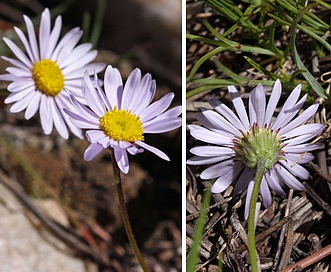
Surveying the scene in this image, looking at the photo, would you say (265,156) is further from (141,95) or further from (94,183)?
(94,183)

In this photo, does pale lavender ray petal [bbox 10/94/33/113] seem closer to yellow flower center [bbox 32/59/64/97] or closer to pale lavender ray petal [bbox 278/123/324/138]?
yellow flower center [bbox 32/59/64/97]

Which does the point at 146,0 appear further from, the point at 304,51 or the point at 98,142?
the point at 98,142

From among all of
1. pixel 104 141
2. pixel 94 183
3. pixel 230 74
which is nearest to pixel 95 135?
pixel 104 141

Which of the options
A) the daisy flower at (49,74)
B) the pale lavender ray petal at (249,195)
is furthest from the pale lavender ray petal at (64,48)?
the pale lavender ray petal at (249,195)

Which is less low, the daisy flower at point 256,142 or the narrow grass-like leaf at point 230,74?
the narrow grass-like leaf at point 230,74

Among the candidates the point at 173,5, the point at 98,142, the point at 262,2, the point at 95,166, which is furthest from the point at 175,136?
the point at 98,142

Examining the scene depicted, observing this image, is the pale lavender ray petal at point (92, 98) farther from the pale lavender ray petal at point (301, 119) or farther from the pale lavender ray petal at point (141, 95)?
the pale lavender ray petal at point (301, 119)

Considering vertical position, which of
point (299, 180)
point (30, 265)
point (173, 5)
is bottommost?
point (30, 265)
